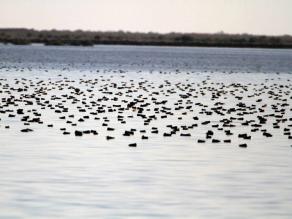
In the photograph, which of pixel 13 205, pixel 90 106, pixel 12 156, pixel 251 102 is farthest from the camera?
pixel 251 102

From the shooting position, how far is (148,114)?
36.7 meters

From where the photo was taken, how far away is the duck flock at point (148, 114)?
2972 centimetres

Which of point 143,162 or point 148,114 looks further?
point 148,114

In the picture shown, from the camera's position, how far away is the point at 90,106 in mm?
40062

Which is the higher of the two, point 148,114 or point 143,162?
point 143,162

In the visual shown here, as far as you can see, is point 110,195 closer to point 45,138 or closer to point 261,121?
point 45,138

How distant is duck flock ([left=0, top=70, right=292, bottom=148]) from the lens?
2972cm

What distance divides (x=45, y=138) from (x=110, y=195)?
9612 mm

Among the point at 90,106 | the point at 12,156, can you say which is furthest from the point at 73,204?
the point at 90,106

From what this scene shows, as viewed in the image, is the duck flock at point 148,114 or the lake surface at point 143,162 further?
the duck flock at point 148,114

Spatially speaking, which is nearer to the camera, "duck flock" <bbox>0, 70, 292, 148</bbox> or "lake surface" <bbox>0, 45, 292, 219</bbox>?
"lake surface" <bbox>0, 45, 292, 219</bbox>

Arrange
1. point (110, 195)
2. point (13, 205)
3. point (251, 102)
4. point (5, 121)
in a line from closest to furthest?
point (13, 205) < point (110, 195) < point (5, 121) < point (251, 102)

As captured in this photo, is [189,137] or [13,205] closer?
[13,205]

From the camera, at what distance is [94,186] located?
1964 cm
